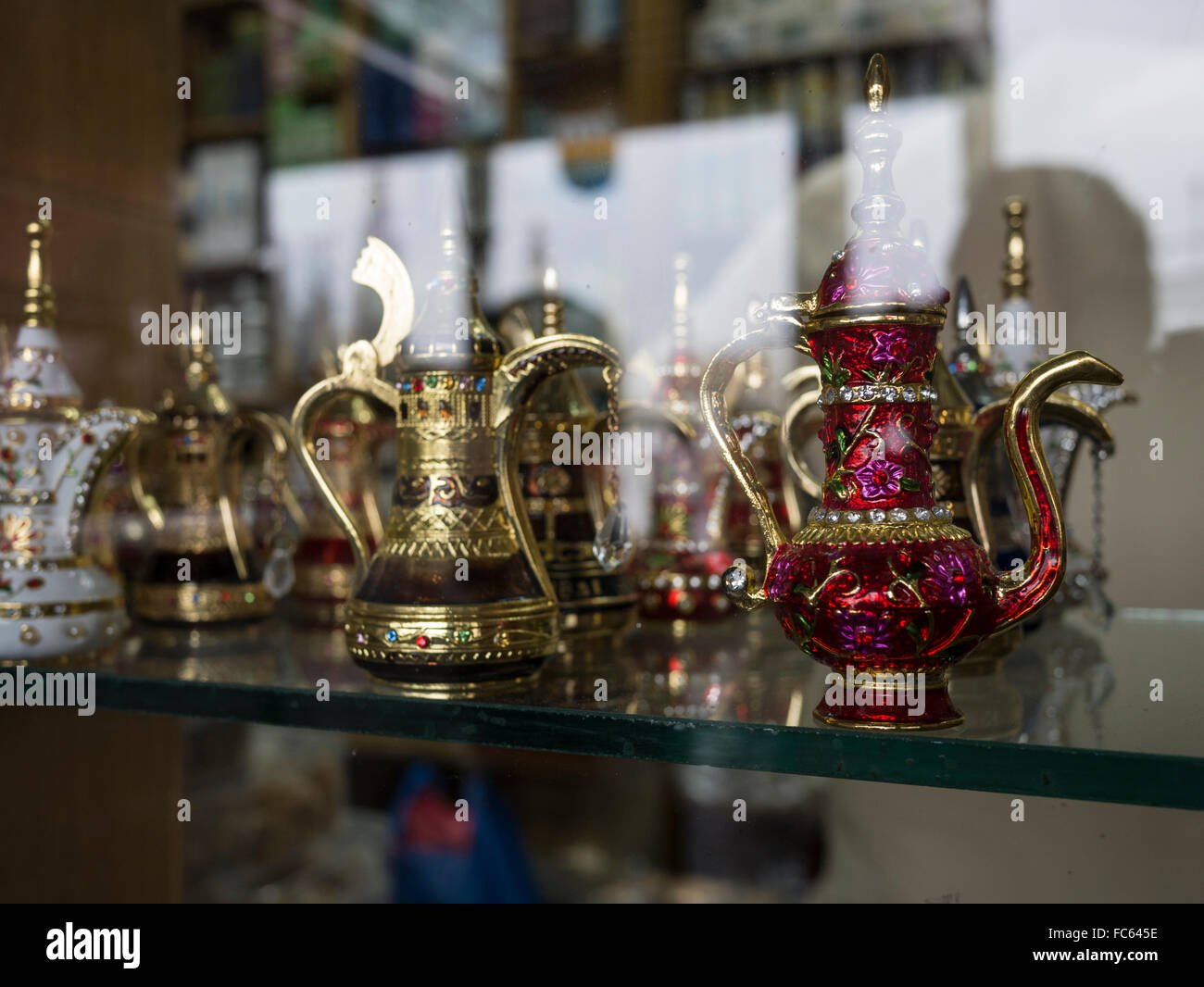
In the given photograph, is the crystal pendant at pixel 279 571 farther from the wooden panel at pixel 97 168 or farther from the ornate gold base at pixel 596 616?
the wooden panel at pixel 97 168

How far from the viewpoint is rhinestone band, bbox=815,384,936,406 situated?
2.74ft

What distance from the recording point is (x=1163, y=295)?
1.46 metres

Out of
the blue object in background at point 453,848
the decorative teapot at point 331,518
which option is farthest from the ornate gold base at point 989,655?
the blue object in background at point 453,848

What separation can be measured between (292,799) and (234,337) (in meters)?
0.84

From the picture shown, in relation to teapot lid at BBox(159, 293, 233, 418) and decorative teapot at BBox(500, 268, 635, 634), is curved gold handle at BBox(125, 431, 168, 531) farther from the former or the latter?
decorative teapot at BBox(500, 268, 635, 634)

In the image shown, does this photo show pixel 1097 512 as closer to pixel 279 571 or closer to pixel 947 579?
pixel 947 579

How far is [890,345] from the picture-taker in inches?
32.6

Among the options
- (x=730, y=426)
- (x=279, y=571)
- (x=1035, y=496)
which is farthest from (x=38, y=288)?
(x=1035, y=496)

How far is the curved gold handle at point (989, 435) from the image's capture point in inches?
39.6

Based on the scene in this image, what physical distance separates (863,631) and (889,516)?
0.09 meters

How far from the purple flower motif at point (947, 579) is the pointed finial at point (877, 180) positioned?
23 cm

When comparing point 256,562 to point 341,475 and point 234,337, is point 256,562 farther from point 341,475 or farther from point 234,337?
point 234,337

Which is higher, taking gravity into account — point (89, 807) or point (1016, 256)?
point (1016, 256)

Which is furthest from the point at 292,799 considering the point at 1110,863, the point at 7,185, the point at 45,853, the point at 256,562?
the point at 1110,863
